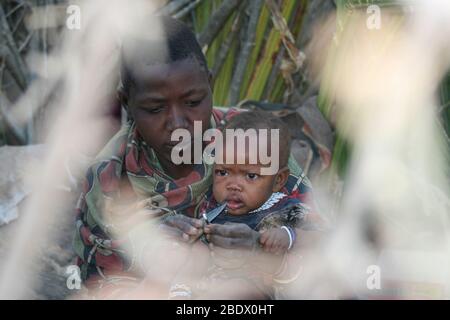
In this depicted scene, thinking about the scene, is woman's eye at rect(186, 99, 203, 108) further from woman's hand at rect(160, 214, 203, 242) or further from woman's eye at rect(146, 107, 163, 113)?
woman's hand at rect(160, 214, 203, 242)

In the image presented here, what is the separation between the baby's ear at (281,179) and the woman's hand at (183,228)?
21 cm

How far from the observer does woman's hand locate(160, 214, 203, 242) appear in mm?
1974

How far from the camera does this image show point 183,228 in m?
1.99

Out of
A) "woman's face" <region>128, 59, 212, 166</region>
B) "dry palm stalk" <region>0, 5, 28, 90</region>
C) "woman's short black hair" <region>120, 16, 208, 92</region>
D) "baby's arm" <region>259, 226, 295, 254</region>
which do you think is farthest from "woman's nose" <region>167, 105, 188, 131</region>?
"dry palm stalk" <region>0, 5, 28, 90</region>

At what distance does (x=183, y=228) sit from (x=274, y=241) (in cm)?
22

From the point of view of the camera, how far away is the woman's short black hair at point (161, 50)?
1.99 metres

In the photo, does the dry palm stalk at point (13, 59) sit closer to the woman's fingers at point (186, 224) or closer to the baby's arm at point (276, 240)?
the woman's fingers at point (186, 224)

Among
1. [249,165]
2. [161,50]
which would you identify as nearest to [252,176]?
[249,165]

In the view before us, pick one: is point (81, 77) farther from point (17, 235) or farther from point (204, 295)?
point (204, 295)

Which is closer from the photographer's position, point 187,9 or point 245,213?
point 245,213

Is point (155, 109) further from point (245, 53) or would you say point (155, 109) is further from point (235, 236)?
point (245, 53)

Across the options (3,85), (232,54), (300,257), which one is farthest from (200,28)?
(300,257)

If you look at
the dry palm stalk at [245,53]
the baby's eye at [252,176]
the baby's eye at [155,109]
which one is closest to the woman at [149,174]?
the baby's eye at [155,109]

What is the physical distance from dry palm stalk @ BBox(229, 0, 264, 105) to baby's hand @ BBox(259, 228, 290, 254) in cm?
78
